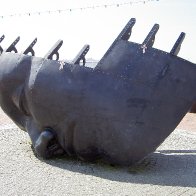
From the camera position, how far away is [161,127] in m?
5.90

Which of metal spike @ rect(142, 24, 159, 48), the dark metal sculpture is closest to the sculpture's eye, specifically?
the dark metal sculpture

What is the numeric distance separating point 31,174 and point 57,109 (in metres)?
1.01

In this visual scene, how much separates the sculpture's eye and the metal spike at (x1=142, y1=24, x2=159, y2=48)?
2.17m

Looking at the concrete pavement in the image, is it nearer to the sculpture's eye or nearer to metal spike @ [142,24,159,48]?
the sculpture's eye

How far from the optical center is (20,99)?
22.6 ft

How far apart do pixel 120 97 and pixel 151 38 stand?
0.95 metres

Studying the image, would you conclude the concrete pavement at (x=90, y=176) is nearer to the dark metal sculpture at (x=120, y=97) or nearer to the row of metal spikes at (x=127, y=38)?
the dark metal sculpture at (x=120, y=97)

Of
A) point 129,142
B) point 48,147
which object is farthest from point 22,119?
point 129,142

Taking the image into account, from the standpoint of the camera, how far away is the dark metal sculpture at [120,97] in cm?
581

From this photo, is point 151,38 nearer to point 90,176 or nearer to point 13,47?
point 90,176

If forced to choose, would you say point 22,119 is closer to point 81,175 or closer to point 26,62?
point 26,62

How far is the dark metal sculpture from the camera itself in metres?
5.81

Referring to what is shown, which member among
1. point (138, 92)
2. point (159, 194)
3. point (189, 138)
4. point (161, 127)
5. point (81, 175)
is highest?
point (138, 92)

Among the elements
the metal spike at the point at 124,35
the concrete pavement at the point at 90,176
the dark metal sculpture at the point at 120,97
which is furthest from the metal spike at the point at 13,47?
the metal spike at the point at 124,35
